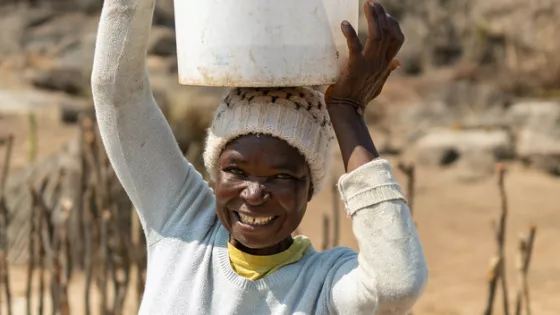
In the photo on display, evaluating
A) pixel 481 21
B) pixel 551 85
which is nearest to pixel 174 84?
pixel 551 85

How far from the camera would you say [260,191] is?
1.64 m

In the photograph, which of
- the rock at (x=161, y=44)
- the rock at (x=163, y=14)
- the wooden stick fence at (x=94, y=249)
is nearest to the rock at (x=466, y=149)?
the wooden stick fence at (x=94, y=249)

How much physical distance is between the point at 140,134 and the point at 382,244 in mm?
576

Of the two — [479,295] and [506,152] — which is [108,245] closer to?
[479,295]

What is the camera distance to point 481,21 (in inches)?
676

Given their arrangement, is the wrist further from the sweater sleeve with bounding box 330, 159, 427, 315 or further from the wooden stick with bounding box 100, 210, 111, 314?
the wooden stick with bounding box 100, 210, 111, 314

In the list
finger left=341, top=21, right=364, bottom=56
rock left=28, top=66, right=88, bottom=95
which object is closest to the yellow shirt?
finger left=341, top=21, right=364, bottom=56

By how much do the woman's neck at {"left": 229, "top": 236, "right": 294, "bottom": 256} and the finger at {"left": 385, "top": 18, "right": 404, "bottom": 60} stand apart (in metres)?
0.44

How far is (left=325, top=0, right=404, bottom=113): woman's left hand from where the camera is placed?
5.12ft

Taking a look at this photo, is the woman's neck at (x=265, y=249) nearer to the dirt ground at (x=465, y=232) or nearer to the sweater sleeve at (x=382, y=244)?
the sweater sleeve at (x=382, y=244)

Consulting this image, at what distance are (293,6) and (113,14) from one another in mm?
370

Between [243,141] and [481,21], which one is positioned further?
[481,21]

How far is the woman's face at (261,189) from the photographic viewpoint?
166cm

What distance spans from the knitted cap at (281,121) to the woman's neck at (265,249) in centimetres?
14
